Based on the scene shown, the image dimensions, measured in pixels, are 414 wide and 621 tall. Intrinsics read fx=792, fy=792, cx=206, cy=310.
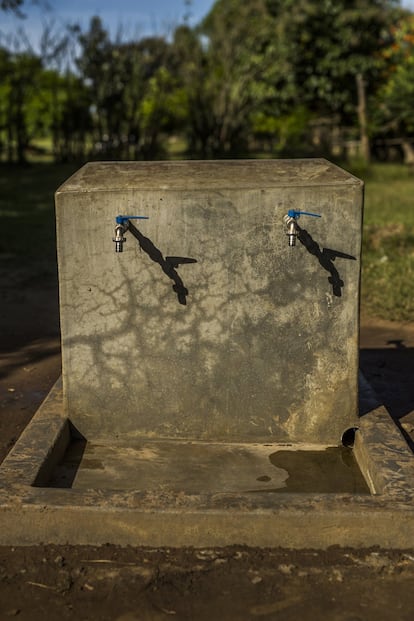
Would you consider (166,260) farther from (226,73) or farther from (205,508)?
(226,73)

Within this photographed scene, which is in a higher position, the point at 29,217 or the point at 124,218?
the point at 124,218

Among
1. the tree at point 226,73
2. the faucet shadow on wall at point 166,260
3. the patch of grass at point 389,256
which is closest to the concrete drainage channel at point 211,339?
the faucet shadow on wall at point 166,260

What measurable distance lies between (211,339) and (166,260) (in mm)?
431

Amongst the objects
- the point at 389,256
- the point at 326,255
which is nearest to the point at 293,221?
the point at 326,255

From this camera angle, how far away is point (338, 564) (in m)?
2.94

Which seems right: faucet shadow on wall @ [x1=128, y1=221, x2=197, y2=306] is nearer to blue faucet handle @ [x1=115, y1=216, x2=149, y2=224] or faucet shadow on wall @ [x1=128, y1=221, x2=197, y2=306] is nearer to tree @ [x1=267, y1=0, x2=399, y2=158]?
blue faucet handle @ [x1=115, y1=216, x2=149, y2=224]

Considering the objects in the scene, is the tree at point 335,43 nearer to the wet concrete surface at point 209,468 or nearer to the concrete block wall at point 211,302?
the concrete block wall at point 211,302

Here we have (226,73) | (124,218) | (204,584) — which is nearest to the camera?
(204,584)

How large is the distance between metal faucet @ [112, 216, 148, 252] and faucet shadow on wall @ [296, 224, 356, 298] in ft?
2.39

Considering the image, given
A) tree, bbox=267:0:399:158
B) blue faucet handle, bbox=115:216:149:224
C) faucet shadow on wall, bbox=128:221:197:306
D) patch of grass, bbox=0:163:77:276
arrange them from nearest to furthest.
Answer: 1. blue faucet handle, bbox=115:216:149:224
2. faucet shadow on wall, bbox=128:221:197:306
3. patch of grass, bbox=0:163:77:276
4. tree, bbox=267:0:399:158

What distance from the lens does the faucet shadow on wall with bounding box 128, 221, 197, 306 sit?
365cm

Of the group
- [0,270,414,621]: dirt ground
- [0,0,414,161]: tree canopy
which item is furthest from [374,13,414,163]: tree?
[0,270,414,621]: dirt ground

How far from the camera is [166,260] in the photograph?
368 centimetres

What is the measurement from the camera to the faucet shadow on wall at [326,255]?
3607 millimetres
